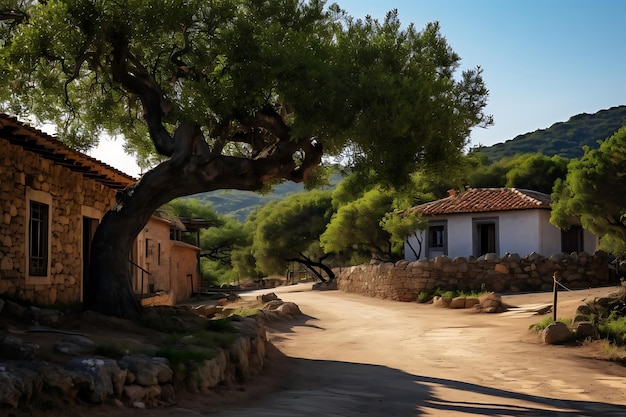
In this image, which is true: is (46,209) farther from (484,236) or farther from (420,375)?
(484,236)

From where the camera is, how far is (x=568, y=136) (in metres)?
98.6

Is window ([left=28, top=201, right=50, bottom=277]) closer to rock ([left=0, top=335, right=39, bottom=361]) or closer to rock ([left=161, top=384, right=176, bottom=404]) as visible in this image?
rock ([left=0, top=335, right=39, bottom=361])

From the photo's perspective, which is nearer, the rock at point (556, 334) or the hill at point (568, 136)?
the rock at point (556, 334)

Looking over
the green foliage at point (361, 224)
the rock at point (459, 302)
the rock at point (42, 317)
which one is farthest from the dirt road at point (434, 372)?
the green foliage at point (361, 224)

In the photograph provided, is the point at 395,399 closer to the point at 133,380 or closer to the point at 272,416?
the point at 272,416

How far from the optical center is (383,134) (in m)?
12.5

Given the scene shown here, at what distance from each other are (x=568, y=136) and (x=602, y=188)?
81.8 meters

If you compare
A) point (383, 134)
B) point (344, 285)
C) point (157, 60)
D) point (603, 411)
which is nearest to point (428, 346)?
point (383, 134)

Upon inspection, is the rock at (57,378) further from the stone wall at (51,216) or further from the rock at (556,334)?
the rock at (556,334)

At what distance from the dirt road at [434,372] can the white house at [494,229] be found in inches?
424

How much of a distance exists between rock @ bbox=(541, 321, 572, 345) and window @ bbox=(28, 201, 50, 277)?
35.4 feet

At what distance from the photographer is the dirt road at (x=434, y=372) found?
909 centimetres

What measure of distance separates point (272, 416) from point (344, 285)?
87.3 feet

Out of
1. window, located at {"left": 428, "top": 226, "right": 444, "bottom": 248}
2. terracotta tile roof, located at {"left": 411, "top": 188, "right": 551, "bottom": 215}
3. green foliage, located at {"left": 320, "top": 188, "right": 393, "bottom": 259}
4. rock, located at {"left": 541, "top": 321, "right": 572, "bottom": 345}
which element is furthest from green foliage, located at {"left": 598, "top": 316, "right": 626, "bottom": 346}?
green foliage, located at {"left": 320, "top": 188, "right": 393, "bottom": 259}
